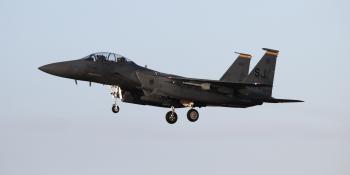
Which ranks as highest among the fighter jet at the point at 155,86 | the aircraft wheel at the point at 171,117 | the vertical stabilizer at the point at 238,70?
the vertical stabilizer at the point at 238,70

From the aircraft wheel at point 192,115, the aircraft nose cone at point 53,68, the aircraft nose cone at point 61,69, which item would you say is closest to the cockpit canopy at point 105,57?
the aircraft nose cone at point 61,69

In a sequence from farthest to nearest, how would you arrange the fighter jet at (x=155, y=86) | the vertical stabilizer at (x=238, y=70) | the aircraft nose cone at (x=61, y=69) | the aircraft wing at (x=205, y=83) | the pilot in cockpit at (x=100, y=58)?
the vertical stabilizer at (x=238, y=70) → the aircraft wing at (x=205, y=83) → the pilot in cockpit at (x=100, y=58) → the fighter jet at (x=155, y=86) → the aircraft nose cone at (x=61, y=69)

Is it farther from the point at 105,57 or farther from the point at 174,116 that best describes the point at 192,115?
the point at 105,57

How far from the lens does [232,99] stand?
142 feet

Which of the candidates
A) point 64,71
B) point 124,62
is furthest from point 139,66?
point 64,71

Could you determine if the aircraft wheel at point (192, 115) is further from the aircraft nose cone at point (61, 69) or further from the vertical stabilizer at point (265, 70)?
the aircraft nose cone at point (61, 69)

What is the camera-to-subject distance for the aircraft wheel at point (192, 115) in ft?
142

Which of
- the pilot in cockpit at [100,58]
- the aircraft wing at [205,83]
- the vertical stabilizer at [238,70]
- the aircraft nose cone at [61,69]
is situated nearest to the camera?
the aircraft nose cone at [61,69]

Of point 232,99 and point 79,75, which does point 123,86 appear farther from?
point 232,99

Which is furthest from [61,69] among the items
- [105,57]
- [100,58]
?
[105,57]

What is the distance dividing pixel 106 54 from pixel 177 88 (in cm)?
377

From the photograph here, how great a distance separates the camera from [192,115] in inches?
1706

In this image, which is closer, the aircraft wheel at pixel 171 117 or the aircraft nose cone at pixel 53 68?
the aircraft nose cone at pixel 53 68

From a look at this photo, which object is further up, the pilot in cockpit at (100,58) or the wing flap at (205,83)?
the pilot in cockpit at (100,58)
